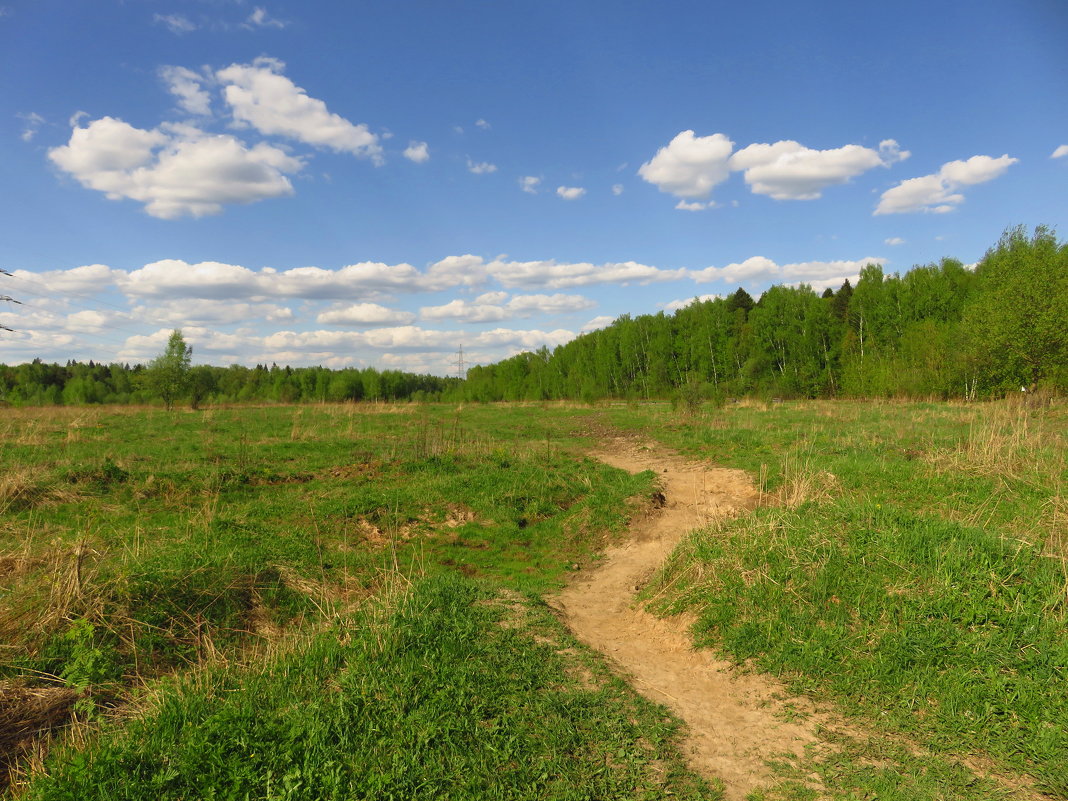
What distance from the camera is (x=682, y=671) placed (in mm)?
5027

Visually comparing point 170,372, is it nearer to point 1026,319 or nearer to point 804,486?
point 804,486

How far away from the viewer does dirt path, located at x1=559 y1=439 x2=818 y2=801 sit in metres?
3.81

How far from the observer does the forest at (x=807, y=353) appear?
23141mm

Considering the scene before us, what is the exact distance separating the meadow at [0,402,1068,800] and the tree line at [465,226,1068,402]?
13.5 m

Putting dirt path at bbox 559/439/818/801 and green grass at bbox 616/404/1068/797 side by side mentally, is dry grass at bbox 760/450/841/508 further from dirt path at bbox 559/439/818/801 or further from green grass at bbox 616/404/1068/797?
dirt path at bbox 559/439/818/801

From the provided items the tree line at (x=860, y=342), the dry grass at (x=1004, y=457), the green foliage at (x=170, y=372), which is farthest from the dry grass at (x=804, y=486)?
the green foliage at (x=170, y=372)

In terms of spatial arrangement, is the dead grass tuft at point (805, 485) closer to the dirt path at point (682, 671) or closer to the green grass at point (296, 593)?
the dirt path at point (682, 671)

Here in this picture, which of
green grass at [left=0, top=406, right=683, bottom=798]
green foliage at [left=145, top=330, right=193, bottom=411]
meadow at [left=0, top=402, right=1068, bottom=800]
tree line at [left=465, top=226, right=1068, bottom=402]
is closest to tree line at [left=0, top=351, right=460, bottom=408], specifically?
green foliage at [left=145, top=330, right=193, bottom=411]

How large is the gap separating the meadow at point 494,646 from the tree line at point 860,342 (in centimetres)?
1353

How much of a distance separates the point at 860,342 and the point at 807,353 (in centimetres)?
393

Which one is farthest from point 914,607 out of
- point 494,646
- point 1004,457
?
point 1004,457

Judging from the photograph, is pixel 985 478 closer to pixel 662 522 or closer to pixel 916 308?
pixel 662 522

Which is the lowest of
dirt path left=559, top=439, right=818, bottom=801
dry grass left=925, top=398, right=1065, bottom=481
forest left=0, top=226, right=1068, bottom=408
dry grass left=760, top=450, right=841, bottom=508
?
dirt path left=559, top=439, right=818, bottom=801

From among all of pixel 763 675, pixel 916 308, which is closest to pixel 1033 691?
pixel 763 675
